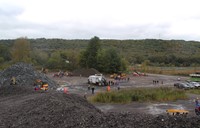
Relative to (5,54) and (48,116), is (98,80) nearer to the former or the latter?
(48,116)

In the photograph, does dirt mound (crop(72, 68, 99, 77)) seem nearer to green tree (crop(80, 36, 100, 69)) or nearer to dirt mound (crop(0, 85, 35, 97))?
green tree (crop(80, 36, 100, 69))

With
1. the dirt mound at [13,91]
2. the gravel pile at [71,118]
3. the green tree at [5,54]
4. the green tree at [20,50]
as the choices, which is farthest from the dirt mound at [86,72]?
the gravel pile at [71,118]

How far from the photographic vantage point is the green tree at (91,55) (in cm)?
7788

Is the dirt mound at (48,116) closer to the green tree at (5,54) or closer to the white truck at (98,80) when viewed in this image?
the white truck at (98,80)

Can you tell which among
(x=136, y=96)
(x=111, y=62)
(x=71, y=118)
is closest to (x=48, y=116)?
(x=71, y=118)

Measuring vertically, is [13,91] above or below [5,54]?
below

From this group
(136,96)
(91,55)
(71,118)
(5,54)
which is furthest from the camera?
(5,54)

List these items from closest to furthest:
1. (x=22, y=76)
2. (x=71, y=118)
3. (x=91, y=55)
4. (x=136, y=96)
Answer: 1. (x=71, y=118)
2. (x=136, y=96)
3. (x=22, y=76)
4. (x=91, y=55)

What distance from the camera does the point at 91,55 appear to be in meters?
78.4

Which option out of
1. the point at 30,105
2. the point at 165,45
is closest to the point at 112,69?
the point at 30,105

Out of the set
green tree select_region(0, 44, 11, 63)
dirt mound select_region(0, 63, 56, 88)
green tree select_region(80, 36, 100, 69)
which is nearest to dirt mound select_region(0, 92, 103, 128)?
dirt mound select_region(0, 63, 56, 88)

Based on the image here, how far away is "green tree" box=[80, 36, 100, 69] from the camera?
77.9m

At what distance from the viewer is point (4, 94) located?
32156 millimetres

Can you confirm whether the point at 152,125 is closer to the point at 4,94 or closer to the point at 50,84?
the point at 4,94
